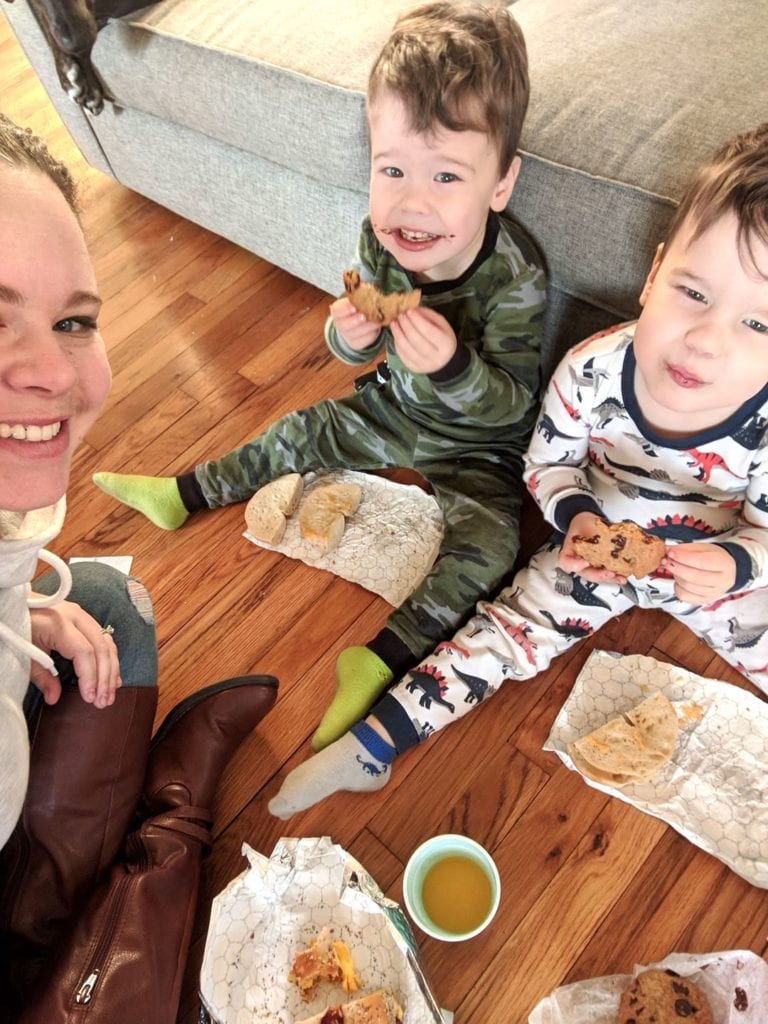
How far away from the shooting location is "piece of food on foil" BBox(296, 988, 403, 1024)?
88 cm

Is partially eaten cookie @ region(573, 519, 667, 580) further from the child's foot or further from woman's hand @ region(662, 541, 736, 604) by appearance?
the child's foot

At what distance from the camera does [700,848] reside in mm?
1061

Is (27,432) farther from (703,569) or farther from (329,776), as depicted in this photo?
(703,569)

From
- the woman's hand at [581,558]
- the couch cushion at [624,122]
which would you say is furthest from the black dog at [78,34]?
the woman's hand at [581,558]

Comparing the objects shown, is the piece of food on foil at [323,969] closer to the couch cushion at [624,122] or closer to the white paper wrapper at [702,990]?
the white paper wrapper at [702,990]

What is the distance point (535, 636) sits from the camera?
1.17m

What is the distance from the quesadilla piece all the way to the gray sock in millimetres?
299

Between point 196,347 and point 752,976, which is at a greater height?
point 196,347

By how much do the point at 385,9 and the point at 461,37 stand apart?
45 centimetres

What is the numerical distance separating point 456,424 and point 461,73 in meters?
0.52

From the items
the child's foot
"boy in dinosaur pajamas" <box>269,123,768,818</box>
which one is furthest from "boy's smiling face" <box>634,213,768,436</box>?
the child's foot

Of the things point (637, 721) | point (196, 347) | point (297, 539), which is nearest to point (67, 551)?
point (297, 539)

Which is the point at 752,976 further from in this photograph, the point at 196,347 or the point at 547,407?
the point at 196,347

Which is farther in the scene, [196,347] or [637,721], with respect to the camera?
[196,347]
